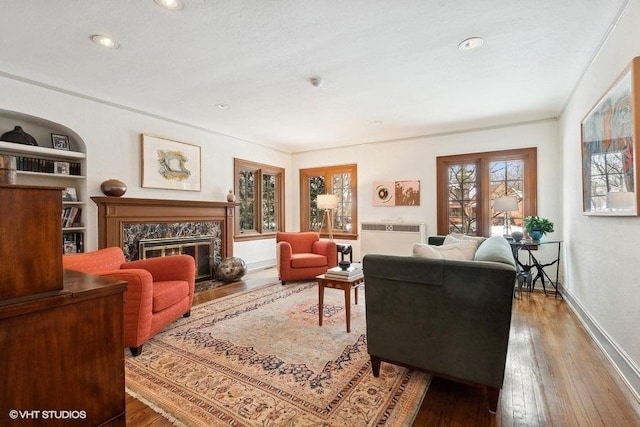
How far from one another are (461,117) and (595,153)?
211 centimetres

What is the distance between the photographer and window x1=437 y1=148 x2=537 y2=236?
4.62 meters

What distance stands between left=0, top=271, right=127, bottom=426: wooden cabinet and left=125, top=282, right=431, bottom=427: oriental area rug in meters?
0.78

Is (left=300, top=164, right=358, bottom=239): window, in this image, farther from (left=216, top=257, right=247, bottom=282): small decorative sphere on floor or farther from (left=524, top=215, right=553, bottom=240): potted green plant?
(left=524, top=215, right=553, bottom=240): potted green plant

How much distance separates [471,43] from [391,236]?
3.52 metres

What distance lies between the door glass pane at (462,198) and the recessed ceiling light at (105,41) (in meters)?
4.85

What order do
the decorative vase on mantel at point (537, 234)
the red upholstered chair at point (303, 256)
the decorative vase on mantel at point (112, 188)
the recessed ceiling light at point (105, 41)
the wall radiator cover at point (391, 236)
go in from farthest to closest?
the wall radiator cover at point (391, 236), the red upholstered chair at point (303, 256), the decorative vase on mantel at point (537, 234), the decorative vase on mantel at point (112, 188), the recessed ceiling light at point (105, 41)

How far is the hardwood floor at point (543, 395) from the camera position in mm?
1632

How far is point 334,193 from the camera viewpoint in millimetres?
6484

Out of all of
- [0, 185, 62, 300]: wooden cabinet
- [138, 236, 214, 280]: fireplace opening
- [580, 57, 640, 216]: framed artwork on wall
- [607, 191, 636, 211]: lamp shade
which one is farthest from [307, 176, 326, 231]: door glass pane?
[0, 185, 62, 300]: wooden cabinet

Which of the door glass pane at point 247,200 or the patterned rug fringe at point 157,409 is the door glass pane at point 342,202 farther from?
the patterned rug fringe at point 157,409

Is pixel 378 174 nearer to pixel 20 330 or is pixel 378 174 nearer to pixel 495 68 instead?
pixel 495 68

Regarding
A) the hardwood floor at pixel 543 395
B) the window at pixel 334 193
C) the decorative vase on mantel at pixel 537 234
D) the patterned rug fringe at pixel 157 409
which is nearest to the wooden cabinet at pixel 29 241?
the patterned rug fringe at pixel 157 409

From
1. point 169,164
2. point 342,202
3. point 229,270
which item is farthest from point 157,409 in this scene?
point 342,202

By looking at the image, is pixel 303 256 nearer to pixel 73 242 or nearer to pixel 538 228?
pixel 73 242
